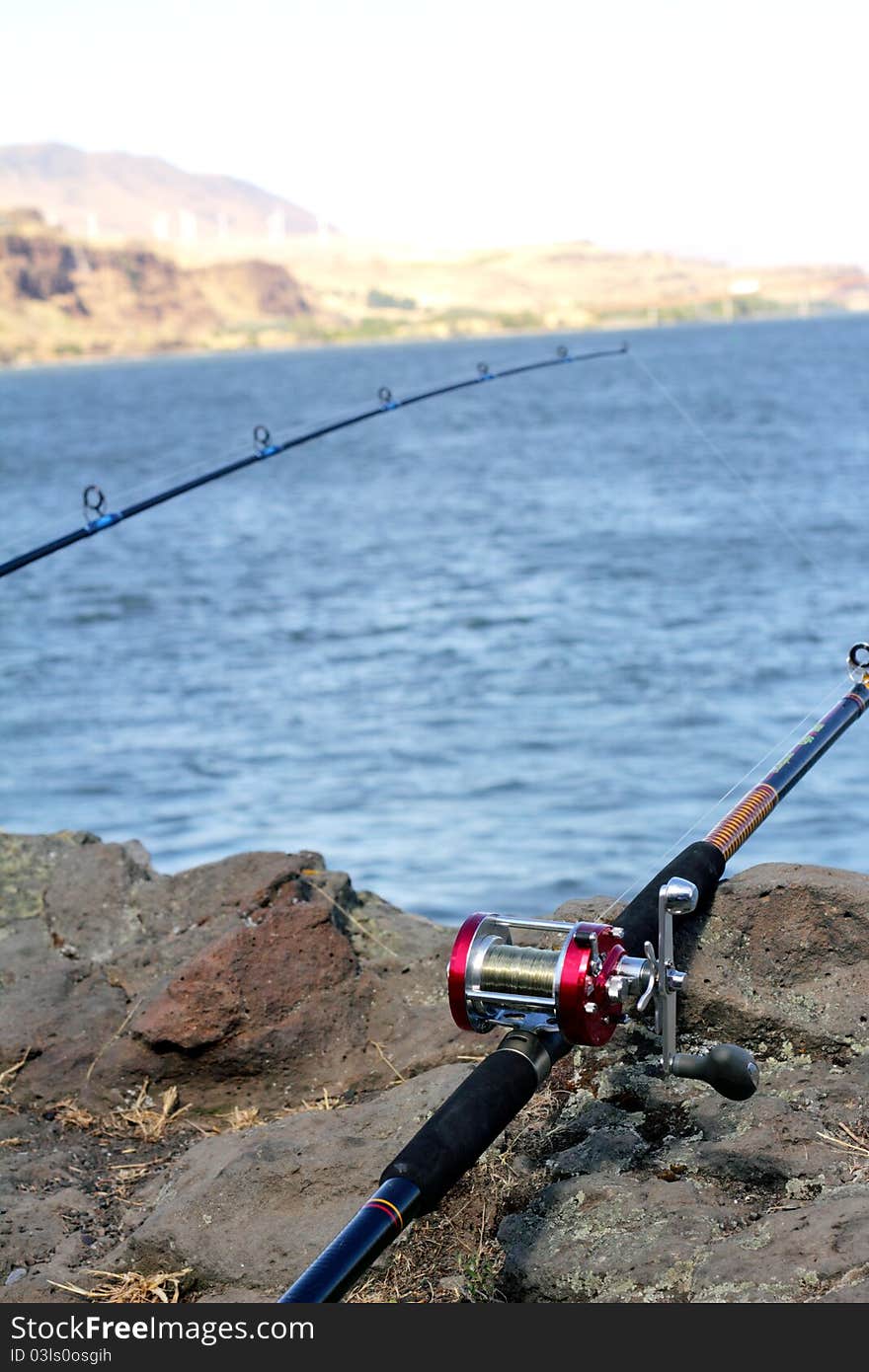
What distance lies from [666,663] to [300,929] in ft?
30.2

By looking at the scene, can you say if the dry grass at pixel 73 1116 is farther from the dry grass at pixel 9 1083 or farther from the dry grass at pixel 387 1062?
the dry grass at pixel 387 1062

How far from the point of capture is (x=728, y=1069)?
9.34 ft

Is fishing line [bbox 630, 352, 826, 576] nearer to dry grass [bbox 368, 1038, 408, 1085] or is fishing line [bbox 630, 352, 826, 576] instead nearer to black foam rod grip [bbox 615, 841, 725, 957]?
dry grass [bbox 368, 1038, 408, 1085]

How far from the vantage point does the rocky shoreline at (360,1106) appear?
3.12 metres

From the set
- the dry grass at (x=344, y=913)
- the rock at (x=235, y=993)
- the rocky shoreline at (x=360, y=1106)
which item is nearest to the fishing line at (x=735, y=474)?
the dry grass at (x=344, y=913)

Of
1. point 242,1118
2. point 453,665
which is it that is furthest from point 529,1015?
point 453,665

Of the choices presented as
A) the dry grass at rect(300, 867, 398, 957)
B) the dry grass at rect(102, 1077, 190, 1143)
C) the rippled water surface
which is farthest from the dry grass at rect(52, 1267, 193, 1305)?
the rippled water surface

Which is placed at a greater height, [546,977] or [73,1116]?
[546,977]

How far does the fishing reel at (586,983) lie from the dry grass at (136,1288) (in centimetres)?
103

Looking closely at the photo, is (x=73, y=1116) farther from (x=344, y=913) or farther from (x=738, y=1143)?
(x=738, y=1143)

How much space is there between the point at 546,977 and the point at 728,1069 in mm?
359

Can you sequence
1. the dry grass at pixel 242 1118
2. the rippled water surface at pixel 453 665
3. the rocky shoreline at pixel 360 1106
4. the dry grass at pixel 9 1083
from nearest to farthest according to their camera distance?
the rocky shoreline at pixel 360 1106
the dry grass at pixel 242 1118
the dry grass at pixel 9 1083
the rippled water surface at pixel 453 665

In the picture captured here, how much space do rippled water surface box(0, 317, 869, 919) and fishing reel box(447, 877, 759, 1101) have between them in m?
2.49

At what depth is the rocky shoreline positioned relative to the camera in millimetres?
3125
